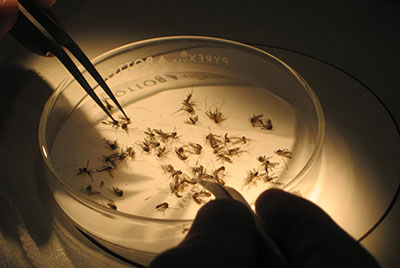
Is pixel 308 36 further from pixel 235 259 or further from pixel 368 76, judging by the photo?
pixel 235 259

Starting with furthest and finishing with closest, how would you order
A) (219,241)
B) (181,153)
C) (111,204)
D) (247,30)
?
(247,30) < (181,153) < (111,204) < (219,241)

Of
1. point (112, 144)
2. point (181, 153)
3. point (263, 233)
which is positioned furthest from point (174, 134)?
point (263, 233)

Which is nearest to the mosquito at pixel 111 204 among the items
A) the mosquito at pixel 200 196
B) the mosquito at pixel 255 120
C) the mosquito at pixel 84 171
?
the mosquito at pixel 84 171

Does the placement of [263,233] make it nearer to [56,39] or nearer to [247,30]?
[56,39]

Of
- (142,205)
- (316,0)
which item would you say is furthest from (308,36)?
(142,205)

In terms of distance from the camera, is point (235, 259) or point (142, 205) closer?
point (235, 259)

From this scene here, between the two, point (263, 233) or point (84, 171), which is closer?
point (263, 233)

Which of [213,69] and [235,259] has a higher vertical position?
[213,69]
